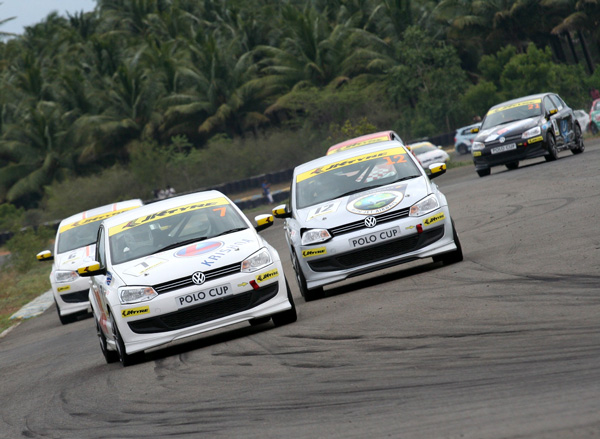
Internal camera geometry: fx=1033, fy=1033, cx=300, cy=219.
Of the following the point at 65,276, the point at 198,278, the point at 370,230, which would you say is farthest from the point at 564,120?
the point at 198,278

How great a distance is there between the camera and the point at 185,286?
9.80 metres

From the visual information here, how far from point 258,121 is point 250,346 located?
62.0 m

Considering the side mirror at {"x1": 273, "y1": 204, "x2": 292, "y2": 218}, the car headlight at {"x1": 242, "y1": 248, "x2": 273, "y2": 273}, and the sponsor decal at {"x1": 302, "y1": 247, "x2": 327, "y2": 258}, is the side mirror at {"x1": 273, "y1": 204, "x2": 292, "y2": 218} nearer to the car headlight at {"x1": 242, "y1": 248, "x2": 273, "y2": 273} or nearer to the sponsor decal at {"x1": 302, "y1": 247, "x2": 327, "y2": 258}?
the sponsor decal at {"x1": 302, "y1": 247, "x2": 327, "y2": 258}

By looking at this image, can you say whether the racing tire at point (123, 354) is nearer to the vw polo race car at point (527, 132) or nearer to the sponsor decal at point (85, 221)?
the sponsor decal at point (85, 221)

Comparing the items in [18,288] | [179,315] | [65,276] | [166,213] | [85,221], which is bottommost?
[18,288]

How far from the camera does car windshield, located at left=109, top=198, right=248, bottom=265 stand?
35.2ft

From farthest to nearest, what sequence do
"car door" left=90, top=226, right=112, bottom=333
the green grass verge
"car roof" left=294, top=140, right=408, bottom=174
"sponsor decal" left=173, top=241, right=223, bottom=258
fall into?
the green grass verge, "car roof" left=294, top=140, right=408, bottom=174, "car door" left=90, top=226, right=112, bottom=333, "sponsor decal" left=173, top=241, right=223, bottom=258

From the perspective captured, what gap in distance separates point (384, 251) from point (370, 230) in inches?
11.5

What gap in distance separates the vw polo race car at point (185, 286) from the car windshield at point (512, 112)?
16630mm

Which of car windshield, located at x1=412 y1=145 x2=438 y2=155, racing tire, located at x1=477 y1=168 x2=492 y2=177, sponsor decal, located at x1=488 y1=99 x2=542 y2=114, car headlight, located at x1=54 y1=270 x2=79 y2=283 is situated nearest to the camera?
car headlight, located at x1=54 y1=270 x2=79 y2=283

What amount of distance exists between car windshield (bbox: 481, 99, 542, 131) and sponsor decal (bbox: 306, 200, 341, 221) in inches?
578

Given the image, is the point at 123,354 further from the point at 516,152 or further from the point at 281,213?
the point at 516,152

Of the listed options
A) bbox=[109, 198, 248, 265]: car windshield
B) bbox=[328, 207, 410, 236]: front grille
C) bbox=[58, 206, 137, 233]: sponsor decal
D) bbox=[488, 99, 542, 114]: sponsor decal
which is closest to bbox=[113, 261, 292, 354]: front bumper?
bbox=[109, 198, 248, 265]: car windshield

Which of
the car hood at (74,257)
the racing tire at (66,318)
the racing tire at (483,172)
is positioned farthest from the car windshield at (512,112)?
the racing tire at (66,318)
